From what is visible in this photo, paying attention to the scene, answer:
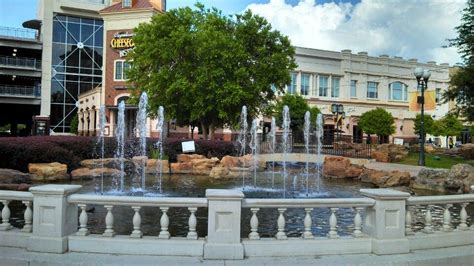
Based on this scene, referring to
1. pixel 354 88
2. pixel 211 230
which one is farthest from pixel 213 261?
pixel 354 88

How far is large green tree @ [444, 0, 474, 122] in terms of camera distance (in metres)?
26.1

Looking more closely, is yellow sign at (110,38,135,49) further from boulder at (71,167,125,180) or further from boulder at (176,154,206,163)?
boulder at (71,167,125,180)

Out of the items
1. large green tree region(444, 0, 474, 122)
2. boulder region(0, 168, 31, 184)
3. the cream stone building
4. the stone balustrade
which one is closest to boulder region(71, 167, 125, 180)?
boulder region(0, 168, 31, 184)

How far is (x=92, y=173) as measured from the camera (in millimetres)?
20750

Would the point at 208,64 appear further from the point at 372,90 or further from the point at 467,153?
the point at 372,90

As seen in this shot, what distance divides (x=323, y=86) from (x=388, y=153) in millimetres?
31059

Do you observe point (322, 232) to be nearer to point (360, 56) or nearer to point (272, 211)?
point (272, 211)

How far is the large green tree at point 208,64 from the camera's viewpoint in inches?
1191

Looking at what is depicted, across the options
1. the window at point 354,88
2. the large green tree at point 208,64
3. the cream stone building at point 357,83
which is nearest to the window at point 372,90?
the cream stone building at point 357,83

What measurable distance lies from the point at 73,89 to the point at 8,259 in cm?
5490

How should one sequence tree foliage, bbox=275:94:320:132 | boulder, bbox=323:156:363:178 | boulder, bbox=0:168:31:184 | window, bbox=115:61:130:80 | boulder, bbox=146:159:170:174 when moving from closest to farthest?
boulder, bbox=0:168:31:184
boulder, bbox=323:156:363:178
boulder, bbox=146:159:170:174
tree foliage, bbox=275:94:320:132
window, bbox=115:61:130:80

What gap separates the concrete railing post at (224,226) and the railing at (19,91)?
55.4 meters

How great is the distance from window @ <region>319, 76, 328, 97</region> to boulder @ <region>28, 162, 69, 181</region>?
44.3m

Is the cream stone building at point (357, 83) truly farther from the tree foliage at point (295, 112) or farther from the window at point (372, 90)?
the tree foliage at point (295, 112)
